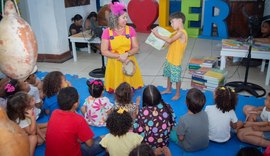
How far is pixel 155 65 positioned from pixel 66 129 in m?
3.44

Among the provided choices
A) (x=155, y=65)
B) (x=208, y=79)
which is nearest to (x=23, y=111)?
(x=208, y=79)

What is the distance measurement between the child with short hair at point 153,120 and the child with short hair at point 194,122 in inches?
6.6

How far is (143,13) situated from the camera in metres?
8.03

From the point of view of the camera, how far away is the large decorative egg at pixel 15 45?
2.09 ft

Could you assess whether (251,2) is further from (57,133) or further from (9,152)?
(9,152)

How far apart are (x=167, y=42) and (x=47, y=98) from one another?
1.79m

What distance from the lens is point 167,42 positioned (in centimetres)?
348

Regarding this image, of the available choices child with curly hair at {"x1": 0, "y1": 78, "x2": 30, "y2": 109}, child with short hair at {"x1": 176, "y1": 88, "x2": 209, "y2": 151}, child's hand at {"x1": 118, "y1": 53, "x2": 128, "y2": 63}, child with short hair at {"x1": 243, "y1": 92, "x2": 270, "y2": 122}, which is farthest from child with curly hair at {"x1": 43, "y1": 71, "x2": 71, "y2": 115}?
child with short hair at {"x1": 243, "y1": 92, "x2": 270, "y2": 122}

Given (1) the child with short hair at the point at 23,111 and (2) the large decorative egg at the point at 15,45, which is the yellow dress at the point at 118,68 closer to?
(1) the child with short hair at the point at 23,111

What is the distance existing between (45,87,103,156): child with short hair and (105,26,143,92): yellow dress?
4.88 feet

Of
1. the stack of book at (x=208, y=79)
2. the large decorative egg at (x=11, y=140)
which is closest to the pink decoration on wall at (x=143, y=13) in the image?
the stack of book at (x=208, y=79)

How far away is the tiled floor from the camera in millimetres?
4430

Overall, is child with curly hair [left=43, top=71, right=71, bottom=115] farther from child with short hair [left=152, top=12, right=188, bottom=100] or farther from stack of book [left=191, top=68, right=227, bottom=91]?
stack of book [left=191, top=68, right=227, bottom=91]

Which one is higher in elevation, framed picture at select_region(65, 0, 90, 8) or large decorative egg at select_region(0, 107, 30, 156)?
framed picture at select_region(65, 0, 90, 8)
